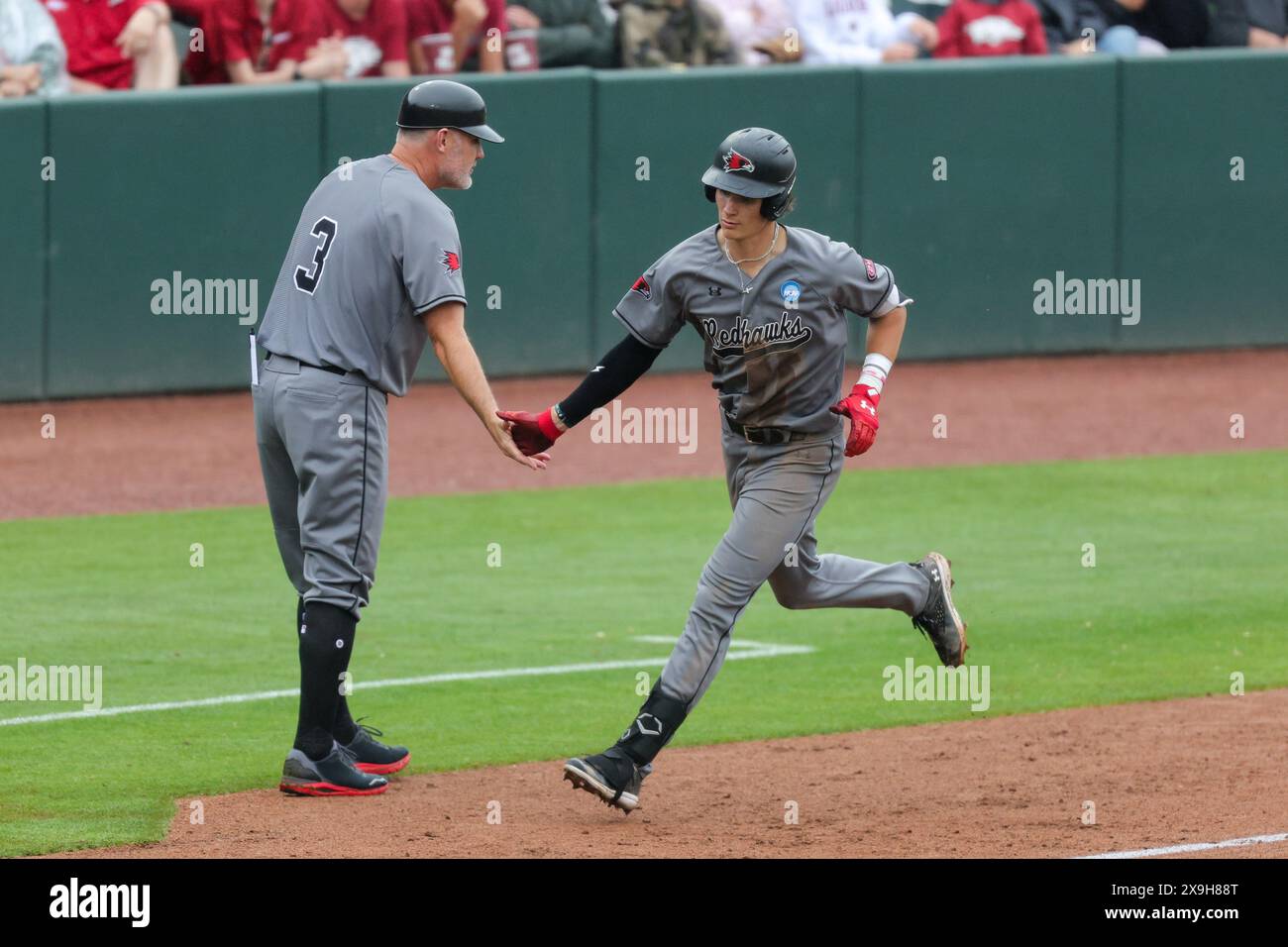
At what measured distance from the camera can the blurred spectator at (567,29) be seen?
50.4ft

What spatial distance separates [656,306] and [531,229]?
865 cm

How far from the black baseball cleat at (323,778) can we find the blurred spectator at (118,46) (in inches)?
328

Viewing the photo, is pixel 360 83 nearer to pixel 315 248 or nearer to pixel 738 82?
pixel 738 82

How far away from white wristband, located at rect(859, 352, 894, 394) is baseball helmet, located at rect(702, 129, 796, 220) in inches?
22.8

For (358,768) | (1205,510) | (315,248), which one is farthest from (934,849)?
(1205,510)

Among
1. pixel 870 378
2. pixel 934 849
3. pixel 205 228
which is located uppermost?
pixel 205 228

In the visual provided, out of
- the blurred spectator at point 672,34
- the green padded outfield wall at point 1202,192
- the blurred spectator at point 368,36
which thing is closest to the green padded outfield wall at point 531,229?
the blurred spectator at point 368,36

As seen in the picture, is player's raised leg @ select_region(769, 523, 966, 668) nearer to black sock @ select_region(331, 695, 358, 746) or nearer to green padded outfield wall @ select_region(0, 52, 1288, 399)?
black sock @ select_region(331, 695, 358, 746)

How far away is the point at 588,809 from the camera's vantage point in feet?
20.9

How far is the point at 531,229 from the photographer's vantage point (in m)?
15.0

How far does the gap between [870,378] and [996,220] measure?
986cm

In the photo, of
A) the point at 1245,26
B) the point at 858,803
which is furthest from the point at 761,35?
the point at 858,803

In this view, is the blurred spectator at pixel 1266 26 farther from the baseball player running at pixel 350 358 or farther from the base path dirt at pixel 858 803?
the baseball player running at pixel 350 358

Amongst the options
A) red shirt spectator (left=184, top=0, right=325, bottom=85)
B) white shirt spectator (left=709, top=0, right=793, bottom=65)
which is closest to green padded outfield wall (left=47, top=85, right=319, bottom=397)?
red shirt spectator (left=184, top=0, right=325, bottom=85)
